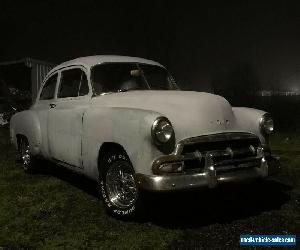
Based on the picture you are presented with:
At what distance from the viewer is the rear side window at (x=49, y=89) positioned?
6.35m

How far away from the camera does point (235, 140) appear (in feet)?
14.1

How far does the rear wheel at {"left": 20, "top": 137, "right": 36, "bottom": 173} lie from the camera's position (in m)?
6.87

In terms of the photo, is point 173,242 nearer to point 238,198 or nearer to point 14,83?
point 238,198

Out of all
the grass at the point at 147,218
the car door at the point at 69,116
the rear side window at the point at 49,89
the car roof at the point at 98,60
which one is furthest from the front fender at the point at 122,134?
the rear side window at the point at 49,89

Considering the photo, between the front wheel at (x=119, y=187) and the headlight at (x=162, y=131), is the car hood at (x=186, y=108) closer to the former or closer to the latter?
the headlight at (x=162, y=131)

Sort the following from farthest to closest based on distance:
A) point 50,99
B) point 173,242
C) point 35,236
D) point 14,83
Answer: point 14,83
point 50,99
point 35,236
point 173,242

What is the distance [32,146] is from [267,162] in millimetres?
3766

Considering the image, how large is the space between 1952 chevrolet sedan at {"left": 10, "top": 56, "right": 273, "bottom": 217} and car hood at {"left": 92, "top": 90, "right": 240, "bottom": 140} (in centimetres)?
1

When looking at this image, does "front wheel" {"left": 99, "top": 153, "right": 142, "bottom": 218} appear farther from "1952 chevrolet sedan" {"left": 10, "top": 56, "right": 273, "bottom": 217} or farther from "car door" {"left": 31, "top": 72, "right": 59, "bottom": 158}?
"car door" {"left": 31, "top": 72, "right": 59, "bottom": 158}

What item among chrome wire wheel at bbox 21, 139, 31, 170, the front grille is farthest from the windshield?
chrome wire wheel at bbox 21, 139, 31, 170

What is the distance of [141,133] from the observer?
3971 mm

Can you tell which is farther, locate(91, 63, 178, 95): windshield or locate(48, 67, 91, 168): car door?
locate(91, 63, 178, 95): windshield

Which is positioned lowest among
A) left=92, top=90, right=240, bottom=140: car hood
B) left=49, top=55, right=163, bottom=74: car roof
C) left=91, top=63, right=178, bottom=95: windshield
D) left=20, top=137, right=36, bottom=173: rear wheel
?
left=20, top=137, right=36, bottom=173: rear wheel

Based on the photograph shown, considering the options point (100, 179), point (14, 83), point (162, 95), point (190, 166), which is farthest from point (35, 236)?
point (14, 83)
